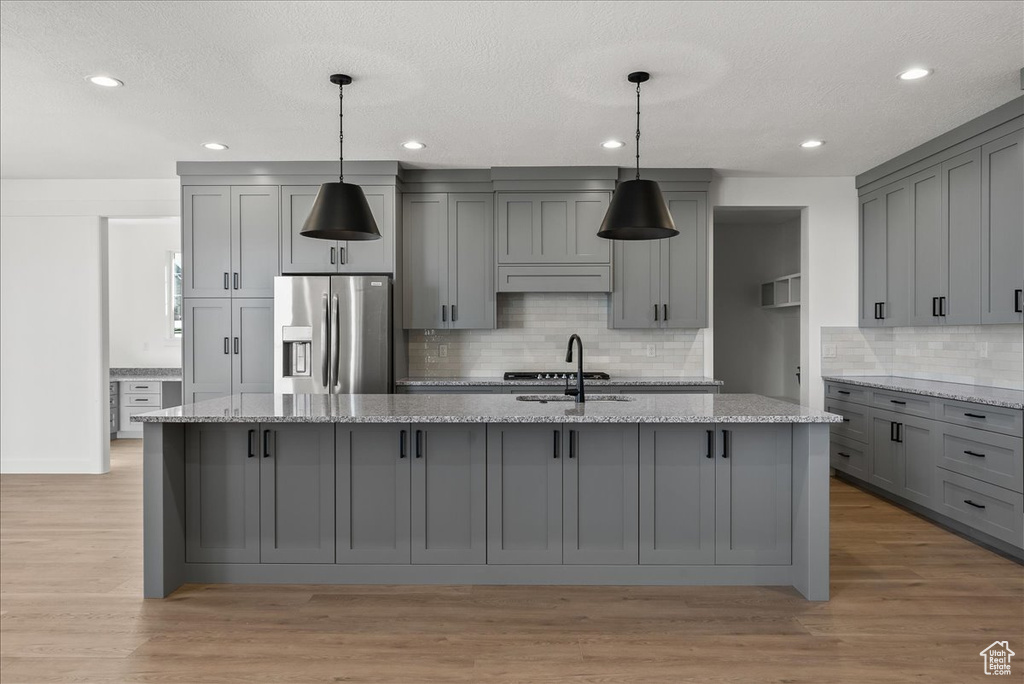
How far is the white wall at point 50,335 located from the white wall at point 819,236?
216 inches

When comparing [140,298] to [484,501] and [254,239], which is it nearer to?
[254,239]

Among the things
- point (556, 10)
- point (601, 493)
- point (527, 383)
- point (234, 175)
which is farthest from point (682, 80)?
point (234, 175)

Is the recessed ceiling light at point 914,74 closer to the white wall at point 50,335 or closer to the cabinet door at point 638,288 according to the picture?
the cabinet door at point 638,288

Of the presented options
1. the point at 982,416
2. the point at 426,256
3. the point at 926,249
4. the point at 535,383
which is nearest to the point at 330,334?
the point at 426,256

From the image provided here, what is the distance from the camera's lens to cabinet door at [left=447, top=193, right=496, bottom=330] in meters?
5.42

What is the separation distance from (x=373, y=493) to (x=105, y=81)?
2637 millimetres

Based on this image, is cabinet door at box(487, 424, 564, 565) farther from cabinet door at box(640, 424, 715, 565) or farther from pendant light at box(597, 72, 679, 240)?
pendant light at box(597, 72, 679, 240)

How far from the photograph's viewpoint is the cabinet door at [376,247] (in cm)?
516

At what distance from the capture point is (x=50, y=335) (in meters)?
5.80

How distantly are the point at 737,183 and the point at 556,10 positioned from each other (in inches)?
136

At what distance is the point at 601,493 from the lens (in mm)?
3098

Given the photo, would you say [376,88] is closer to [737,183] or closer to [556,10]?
[556,10]

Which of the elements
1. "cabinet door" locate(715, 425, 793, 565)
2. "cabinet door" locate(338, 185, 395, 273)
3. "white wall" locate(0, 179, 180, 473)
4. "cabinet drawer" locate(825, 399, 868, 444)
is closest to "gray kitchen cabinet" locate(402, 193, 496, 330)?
"cabinet door" locate(338, 185, 395, 273)

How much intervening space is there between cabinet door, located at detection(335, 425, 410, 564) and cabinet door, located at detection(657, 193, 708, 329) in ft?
10.0
